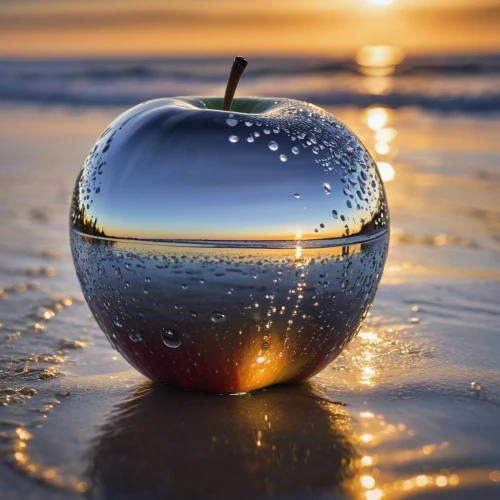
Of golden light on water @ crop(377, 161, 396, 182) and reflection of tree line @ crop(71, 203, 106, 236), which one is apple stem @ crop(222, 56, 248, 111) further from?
golden light on water @ crop(377, 161, 396, 182)

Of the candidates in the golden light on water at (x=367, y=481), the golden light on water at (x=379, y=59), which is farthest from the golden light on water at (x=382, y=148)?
the golden light on water at (x=379, y=59)

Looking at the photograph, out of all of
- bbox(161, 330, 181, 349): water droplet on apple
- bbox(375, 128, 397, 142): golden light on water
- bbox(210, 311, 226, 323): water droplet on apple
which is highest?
bbox(210, 311, 226, 323): water droplet on apple

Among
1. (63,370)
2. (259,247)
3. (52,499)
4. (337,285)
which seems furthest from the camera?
(63,370)

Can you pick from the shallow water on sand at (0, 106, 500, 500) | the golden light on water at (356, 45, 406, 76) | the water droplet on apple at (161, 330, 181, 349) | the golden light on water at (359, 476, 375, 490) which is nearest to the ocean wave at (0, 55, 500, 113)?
the golden light on water at (356, 45, 406, 76)

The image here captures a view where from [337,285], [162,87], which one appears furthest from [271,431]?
[162,87]

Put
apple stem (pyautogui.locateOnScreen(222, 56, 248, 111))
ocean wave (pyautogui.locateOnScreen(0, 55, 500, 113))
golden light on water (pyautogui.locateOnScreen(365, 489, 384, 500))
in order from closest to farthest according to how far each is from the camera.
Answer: golden light on water (pyautogui.locateOnScreen(365, 489, 384, 500)), apple stem (pyautogui.locateOnScreen(222, 56, 248, 111)), ocean wave (pyautogui.locateOnScreen(0, 55, 500, 113))

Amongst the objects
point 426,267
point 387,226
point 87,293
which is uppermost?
point 387,226

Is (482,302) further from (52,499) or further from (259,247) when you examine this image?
(52,499)
